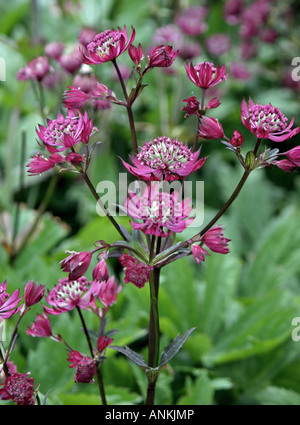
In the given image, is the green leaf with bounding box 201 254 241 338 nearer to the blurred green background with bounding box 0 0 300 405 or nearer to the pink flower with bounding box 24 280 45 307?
the blurred green background with bounding box 0 0 300 405

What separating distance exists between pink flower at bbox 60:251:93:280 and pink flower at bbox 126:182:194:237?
51 millimetres

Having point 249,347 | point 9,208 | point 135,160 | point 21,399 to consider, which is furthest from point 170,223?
point 9,208

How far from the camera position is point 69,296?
19.2 inches

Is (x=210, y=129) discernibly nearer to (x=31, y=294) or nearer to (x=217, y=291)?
(x=31, y=294)

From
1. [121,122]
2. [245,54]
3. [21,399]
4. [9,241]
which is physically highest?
[245,54]

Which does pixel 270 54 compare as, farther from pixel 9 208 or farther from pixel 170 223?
pixel 170 223

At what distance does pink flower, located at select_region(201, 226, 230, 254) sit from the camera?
0.42 m

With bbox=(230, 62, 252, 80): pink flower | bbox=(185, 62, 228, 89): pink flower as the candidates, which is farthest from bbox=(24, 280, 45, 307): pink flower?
bbox=(230, 62, 252, 80): pink flower

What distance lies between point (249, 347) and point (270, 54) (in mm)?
1424

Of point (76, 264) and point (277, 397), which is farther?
point (277, 397)

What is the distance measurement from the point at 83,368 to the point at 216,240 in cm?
16

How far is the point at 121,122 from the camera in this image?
1559 mm

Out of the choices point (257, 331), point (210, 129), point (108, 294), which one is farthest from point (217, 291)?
point (210, 129)

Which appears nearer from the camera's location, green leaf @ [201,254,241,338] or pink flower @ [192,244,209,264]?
pink flower @ [192,244,209,264]
